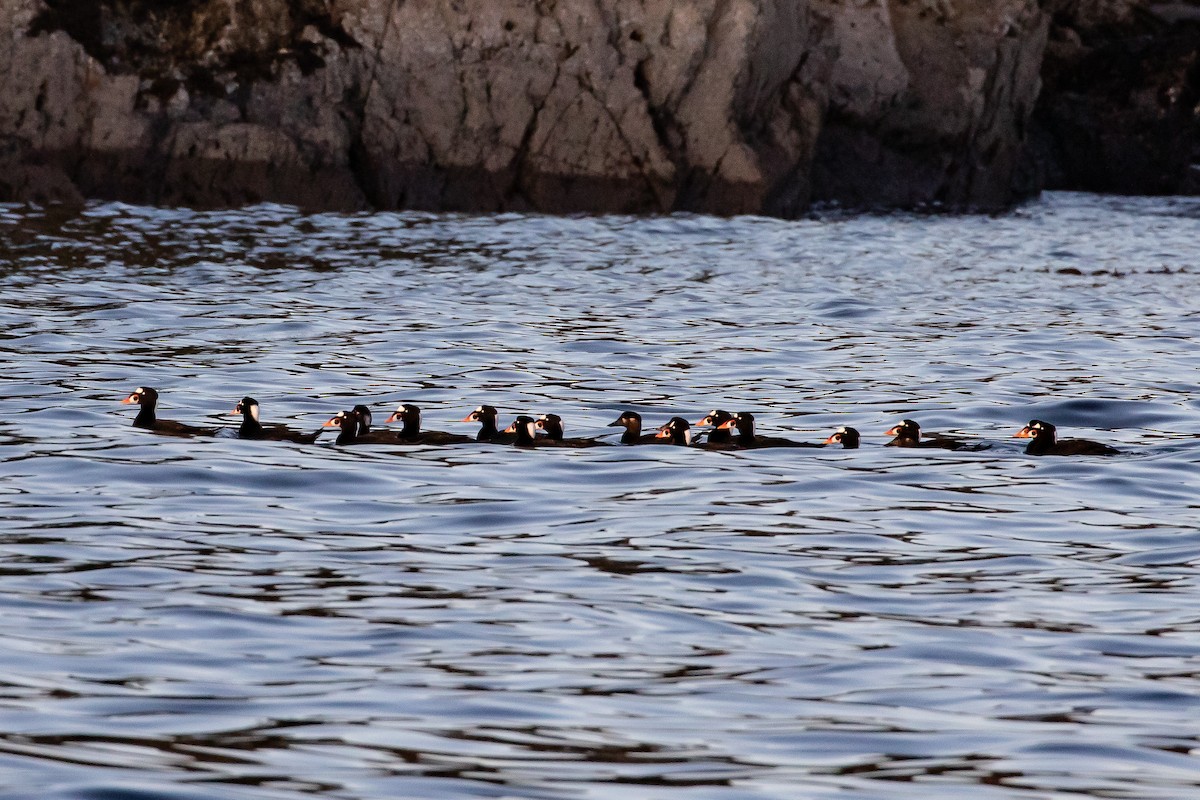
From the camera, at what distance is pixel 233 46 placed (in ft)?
125

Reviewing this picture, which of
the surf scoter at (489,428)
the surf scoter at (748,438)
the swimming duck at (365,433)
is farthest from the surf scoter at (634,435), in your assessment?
the swimming duck at (365,433)

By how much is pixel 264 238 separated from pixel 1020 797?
26.7 meters

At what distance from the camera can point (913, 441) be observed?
16.0 m

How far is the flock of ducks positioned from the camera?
15625mm

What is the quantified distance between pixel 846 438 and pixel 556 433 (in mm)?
2492

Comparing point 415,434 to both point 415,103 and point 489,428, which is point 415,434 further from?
point 415,103

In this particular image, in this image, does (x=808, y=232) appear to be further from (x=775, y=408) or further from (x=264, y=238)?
(x=775, y=408)

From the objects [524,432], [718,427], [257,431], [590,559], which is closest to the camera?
[590,559]

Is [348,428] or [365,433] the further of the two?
[365,433]

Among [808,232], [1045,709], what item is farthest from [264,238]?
[1045,709]

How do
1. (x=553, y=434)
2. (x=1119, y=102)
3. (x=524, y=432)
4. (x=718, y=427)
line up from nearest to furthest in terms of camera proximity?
(x=524, y=432) → (x=718, y=427) → (x=553, y=434) → (x=1119, y=102)

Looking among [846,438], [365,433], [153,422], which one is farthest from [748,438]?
[153,422]

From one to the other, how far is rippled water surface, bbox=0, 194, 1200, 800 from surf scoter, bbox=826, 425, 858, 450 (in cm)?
24

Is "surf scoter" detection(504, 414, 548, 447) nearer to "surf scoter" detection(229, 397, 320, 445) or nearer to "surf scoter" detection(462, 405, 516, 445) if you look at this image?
"surf scoter" detection(462, 405, 516, 445)
